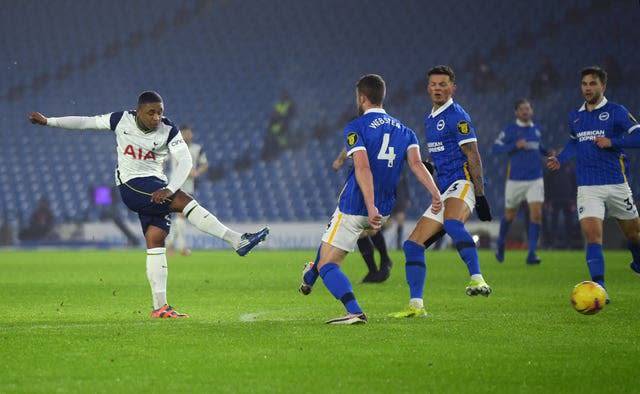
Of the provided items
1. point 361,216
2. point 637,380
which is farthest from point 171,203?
point 637,380

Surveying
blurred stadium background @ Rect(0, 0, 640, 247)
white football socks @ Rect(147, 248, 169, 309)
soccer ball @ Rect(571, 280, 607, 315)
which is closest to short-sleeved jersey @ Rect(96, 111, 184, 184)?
white football socks @ Rect(147, 248, 169, 309)

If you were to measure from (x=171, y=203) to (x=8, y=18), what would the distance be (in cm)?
Result: 2058

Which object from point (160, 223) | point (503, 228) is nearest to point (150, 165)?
point (160, 223)

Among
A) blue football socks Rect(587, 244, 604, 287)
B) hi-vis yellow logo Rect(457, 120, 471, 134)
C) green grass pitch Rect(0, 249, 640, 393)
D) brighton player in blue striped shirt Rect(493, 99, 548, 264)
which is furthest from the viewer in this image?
brighton player in blue striped shirt Rect(493, 99, 548, 264)

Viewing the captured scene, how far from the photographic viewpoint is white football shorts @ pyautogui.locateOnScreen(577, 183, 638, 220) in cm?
859

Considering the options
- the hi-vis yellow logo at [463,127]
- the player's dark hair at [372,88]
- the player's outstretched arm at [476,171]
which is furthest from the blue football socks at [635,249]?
the player's dark hair at [372,88]

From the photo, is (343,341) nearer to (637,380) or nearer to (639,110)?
(637,380)

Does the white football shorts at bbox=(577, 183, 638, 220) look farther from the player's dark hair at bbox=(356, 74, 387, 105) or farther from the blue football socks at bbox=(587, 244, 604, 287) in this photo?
the player's dark hair at bbox=(356, 74, 387, 105)

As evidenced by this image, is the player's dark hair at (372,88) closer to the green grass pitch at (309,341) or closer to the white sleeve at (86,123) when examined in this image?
the green grass pitch at (309,341)

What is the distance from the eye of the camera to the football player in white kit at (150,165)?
7348 mm

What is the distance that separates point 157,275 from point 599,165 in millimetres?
3849

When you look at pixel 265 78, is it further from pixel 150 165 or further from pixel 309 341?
pixel 309 341

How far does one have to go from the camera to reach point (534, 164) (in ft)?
48.9

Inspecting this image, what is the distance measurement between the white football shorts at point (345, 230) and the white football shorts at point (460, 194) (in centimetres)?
100
